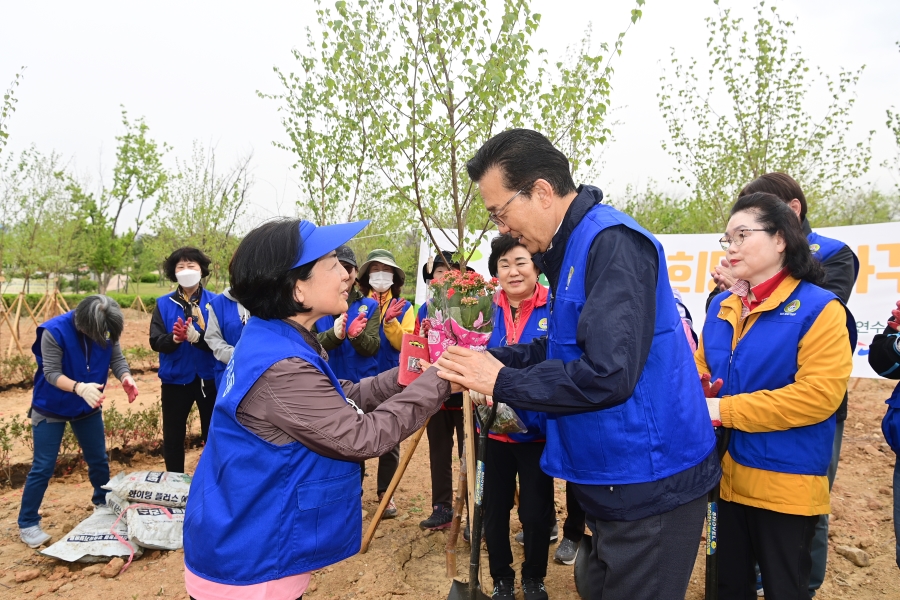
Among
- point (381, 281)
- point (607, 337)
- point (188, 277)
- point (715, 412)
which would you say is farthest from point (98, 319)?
point (715, 412)

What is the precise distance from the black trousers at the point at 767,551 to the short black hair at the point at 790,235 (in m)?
1.04

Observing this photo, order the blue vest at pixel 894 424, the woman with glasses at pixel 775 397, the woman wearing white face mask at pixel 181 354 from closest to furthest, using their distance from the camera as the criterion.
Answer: the woman with glasses at pixel 775 397 → the blue vest at pixel 894 424 → the woman wearing white face mask at pixel 181 354

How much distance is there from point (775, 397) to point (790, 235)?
0.73 m

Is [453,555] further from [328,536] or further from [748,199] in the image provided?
[748,199]

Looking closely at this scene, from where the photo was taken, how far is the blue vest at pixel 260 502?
76.2 inches

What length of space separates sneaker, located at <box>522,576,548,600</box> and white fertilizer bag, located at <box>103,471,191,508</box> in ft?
9.24

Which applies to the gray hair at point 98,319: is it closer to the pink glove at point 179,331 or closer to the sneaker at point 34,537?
the pink glove at point 179,331

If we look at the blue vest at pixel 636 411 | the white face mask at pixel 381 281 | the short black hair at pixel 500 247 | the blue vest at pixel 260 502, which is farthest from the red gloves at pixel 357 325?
the blue vest at pixel 636 411

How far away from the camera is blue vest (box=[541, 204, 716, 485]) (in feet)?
5.87

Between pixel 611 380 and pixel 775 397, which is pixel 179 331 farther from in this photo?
pixel 775 397

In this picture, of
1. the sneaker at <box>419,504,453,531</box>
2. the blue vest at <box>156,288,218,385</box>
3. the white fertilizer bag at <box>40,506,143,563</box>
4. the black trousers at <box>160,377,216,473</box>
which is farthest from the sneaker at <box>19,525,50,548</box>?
the sneaker at <box>419,504,453,531</box>

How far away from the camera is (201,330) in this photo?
5.25 metres

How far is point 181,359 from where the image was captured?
5.12 m

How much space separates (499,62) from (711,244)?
5260 mm
